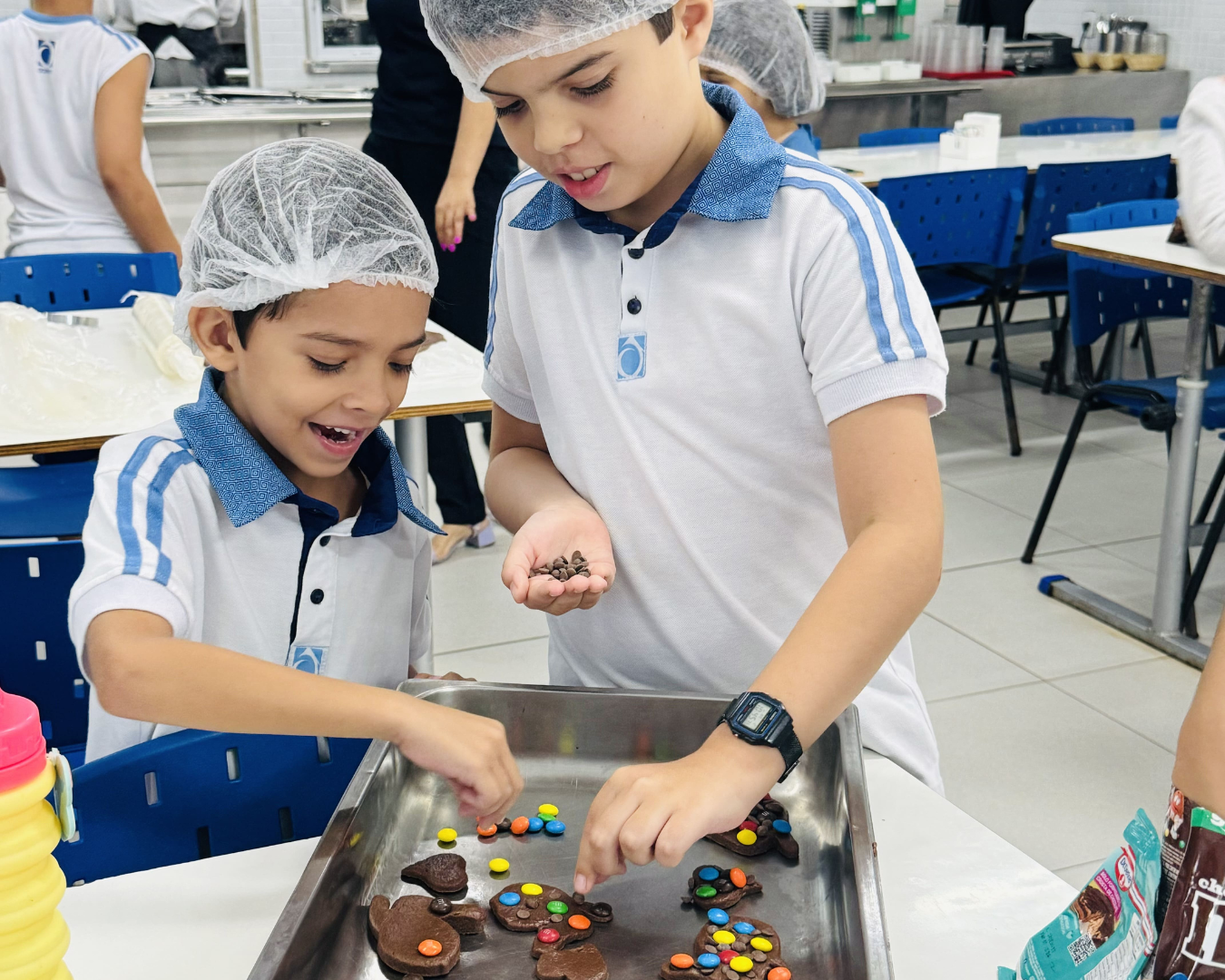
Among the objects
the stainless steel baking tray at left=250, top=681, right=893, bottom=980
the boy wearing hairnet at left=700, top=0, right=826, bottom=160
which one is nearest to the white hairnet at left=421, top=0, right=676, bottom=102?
the stainless steel baking tray at left=250, top=681, right=893, bottom=980

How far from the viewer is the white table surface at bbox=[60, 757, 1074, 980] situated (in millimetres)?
757

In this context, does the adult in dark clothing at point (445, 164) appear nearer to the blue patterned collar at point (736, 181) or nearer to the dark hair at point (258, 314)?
the dark hair at point (258, 314)

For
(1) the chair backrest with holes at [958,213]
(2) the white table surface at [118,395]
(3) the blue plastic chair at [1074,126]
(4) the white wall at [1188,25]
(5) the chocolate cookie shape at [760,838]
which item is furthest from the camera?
(4) the white wall at [1188,25]

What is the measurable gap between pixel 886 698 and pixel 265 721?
0.53m

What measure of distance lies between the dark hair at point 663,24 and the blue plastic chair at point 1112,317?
2.20 meters

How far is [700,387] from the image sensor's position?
40.9 inches

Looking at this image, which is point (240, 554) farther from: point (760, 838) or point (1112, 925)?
point (1112, 925)

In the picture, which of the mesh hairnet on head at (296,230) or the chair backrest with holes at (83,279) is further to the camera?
Result: the chair backrest with holes at (83,279)

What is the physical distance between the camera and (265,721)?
3.05 ft

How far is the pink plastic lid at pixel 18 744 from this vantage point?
21.6 inches

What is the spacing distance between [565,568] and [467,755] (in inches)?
8.2

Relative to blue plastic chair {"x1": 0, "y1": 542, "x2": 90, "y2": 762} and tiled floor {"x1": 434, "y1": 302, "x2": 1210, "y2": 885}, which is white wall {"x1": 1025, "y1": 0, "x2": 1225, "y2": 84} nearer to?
tiled floor {"x1": 434, "y1": 302, "x2": 1210, "y2": 885}

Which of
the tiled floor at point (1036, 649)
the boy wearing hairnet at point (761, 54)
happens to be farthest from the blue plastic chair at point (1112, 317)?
the boy wearing hairnet at point (761, 54)

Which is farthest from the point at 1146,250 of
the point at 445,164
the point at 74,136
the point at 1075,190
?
the point at 74,136
